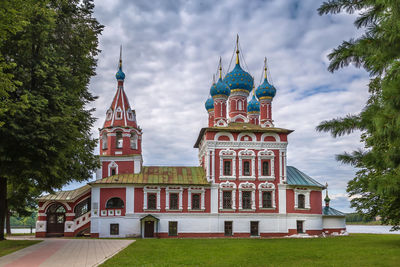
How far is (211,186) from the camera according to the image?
29.6 m

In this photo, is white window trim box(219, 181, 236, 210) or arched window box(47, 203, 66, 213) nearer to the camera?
arched window box(47, 203, 66, 213)

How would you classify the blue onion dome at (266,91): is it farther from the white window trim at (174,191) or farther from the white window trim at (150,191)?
the white window trim at (150,191)

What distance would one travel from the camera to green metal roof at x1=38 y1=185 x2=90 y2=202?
28.6m

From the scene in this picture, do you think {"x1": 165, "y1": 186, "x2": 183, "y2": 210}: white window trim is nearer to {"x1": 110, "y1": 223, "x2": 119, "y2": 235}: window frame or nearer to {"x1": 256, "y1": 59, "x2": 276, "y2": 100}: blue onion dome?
{"x1": 110, "y1": 223, "x2": 119, "y2": 235}: window frame

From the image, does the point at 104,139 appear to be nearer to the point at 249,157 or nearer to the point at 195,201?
the point at 195,201

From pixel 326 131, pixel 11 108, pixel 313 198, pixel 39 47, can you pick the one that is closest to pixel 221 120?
pixel 313 198

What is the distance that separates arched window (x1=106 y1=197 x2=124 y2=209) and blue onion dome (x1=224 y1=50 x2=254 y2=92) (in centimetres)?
1361

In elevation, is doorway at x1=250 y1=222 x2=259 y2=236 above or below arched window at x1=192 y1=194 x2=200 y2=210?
below

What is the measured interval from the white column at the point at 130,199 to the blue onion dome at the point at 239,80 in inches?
489

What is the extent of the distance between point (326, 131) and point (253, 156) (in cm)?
2384

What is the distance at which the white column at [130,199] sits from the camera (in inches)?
1118

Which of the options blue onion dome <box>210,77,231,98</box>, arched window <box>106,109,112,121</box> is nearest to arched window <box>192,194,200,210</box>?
blue onion dome <box>210,77,231,98</box>

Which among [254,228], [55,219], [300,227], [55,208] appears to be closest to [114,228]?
[55,219]

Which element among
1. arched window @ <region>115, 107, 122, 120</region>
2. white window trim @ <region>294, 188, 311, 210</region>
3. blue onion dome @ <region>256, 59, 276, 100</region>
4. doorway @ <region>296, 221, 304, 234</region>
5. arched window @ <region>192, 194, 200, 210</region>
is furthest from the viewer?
blue onion dome @ <region>256, 59, 276, 100</region>
